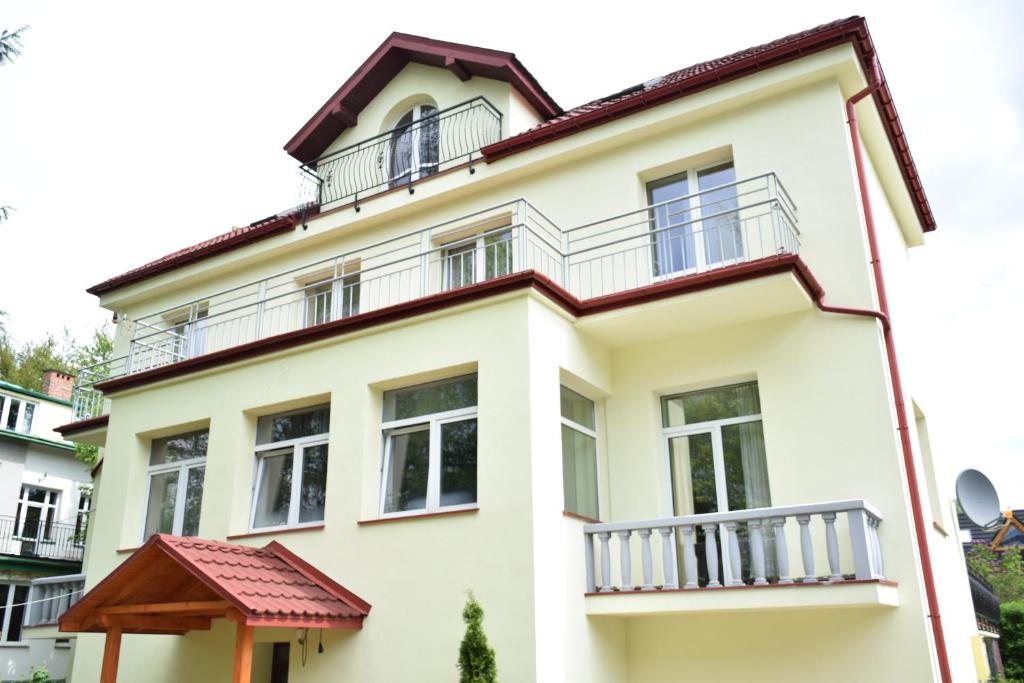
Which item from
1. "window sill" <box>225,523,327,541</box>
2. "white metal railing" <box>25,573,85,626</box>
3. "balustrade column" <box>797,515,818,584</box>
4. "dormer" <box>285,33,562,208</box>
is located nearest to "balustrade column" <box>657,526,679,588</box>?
"balustrade column" <box>797,515,818,584</box>

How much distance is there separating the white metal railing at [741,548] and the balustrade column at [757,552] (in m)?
0.01

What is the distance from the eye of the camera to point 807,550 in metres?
8.62

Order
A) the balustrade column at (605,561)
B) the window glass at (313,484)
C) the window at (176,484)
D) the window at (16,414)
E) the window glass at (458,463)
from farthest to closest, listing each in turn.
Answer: the window at (16,414) < the window at (176,484) < the window glass at (313,484) < the window glass at (458,463) < the balustrade column at (605,561)

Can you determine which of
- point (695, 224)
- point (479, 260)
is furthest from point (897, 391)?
point (479, 260)

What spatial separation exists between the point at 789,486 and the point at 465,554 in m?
3.74

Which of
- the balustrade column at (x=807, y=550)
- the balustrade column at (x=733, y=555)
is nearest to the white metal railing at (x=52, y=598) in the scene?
the balustrade column at (x=733, y=555)

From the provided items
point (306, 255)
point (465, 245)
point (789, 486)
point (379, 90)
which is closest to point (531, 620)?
point (789, 486)

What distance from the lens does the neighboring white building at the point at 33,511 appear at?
24594 mm

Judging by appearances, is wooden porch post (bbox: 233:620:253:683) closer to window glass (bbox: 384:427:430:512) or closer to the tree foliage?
window glass (bbox: 384:427:430:512)

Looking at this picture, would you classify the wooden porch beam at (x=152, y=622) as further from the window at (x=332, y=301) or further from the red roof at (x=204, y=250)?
the red roof at (x=204, y=250)

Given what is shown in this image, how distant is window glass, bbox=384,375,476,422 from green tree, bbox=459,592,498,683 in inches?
111

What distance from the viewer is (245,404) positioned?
12.1 metres

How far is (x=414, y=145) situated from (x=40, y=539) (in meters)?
20.8

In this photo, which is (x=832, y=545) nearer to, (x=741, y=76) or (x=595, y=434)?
(x=595, y=434)
